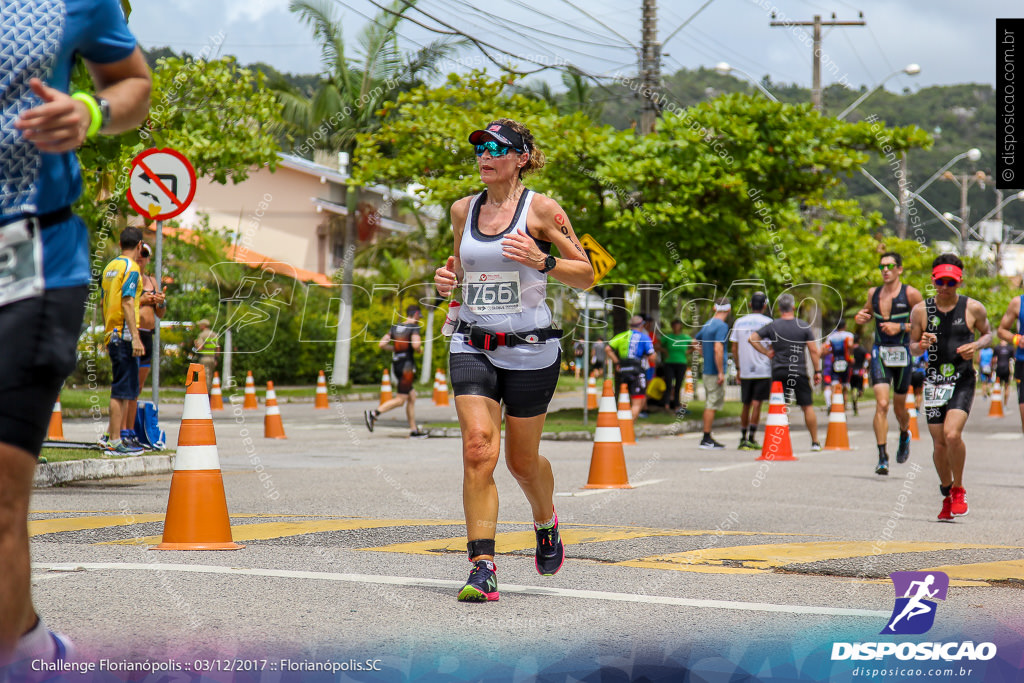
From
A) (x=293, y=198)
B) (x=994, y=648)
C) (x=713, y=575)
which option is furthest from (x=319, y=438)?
(x=293, y=198)

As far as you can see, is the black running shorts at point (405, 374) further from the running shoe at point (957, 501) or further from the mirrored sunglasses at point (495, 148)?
the mirrored sunglasses at point (495, 148)

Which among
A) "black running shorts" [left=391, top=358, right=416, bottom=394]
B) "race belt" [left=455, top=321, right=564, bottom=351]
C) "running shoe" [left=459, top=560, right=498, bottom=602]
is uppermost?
"race belt" [left=455, top=321, right=564, bottom=351]

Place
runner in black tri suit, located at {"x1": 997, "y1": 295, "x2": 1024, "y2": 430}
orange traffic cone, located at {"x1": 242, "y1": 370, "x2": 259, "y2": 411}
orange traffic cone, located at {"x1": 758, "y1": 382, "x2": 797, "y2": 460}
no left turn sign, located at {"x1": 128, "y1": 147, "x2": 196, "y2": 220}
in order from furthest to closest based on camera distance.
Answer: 1. orange traffic cone, located at {"x1": 242, "y1": 370, "x2": 259, "y2": 411}
2. orange traffic cone, located at {"x1": 758, "y1": 382, "x2": 797, "y2": 460}
3. no left turn sign, located at {"x1": 128, "y1": 147, "x2": 196, "y2": 220}
4. runner in black tri suit, located at {"x1": 997, "y1": 295, "x2": 1024, "y2": 430}

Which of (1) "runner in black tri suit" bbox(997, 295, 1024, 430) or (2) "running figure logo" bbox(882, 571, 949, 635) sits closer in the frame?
(2) "running figure logo" bbox(882, 571, 949, 635)

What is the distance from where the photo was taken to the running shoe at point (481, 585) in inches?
202

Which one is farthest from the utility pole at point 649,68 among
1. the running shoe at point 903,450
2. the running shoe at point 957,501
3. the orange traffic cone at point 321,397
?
the running shoe at point 957,501

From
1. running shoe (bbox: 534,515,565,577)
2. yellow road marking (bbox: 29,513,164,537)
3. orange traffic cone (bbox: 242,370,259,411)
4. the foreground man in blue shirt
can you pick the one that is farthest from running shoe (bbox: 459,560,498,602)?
orange traffic cone (bbox: 242,370,259,411)

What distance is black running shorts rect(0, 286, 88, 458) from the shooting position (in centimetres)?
265

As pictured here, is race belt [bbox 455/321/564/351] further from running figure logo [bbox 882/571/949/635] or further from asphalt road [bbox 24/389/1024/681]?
running figure logo [bbox 882/571/949/635]

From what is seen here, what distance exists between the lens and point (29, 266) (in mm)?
2701

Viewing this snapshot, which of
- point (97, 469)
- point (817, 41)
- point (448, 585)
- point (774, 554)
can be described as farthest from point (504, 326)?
point (817, 41)

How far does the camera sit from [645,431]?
21.0 metres

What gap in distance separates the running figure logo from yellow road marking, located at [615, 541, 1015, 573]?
4.50 feet

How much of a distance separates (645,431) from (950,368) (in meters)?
11.7
